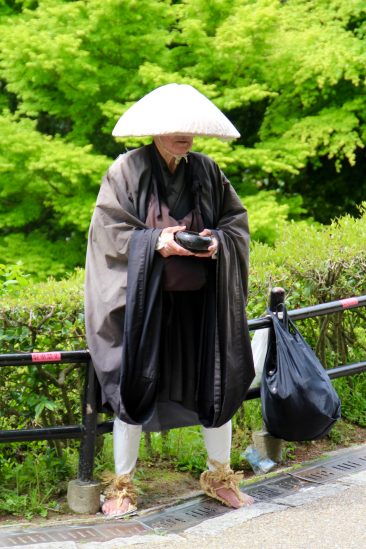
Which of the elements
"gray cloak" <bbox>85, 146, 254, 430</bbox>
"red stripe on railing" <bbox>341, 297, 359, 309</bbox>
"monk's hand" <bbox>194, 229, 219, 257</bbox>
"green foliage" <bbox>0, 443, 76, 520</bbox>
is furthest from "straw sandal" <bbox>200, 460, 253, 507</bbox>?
"red stripe on railing" <bbox>341, 297, 359, 309</bbox>

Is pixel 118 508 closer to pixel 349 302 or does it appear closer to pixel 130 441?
pixel 130 441

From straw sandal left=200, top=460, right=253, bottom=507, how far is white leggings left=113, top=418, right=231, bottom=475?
0.14 feet

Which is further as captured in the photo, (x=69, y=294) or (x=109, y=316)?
(x=69, y=294)

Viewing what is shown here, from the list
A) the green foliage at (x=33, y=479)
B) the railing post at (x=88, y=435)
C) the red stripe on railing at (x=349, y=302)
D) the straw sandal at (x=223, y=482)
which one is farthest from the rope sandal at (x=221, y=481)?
the red stripe on railing at (x=349, y=302)

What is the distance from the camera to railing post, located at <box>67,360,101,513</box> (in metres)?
4.22

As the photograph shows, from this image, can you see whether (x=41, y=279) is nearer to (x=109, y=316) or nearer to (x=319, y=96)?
(x=319, y=96)

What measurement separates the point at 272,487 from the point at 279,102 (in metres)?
7.68

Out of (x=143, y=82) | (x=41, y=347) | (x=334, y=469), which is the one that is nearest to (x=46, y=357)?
(x=41, y=347)

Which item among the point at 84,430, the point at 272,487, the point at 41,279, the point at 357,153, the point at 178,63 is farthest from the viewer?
the point at 357,153

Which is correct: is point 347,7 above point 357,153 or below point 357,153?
above

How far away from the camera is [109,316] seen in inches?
157

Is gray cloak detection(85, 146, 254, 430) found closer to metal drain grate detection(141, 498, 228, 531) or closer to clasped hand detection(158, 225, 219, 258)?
clasped hand detection(158, 225, 219, 258)

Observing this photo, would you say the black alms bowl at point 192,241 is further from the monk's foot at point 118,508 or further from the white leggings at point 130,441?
the monk's foot at point 118,508

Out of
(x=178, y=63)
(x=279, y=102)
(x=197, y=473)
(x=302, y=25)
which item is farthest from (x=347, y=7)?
(x=197, y=473)
